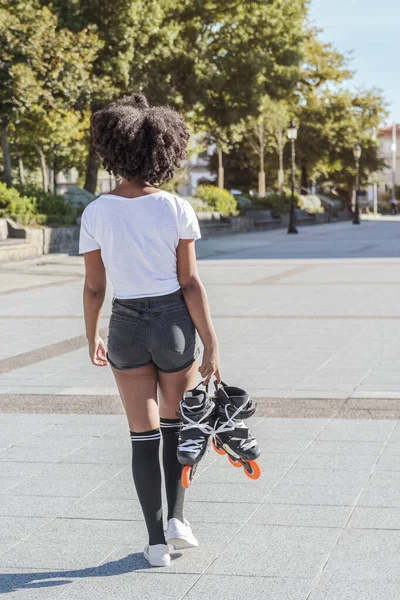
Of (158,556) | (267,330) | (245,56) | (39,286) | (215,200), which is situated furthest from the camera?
(215,200)

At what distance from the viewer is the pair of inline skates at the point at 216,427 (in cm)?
393

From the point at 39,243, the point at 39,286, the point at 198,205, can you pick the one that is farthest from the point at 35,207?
the point at 198,205

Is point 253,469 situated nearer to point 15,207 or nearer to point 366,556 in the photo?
point 366,556

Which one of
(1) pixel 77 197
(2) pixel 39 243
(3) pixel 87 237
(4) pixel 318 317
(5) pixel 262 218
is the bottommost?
(5) pixel 262 218

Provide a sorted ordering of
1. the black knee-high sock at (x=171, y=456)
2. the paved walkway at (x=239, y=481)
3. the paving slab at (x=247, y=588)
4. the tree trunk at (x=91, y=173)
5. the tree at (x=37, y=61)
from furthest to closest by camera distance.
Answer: the tree trunk at (x=91, y=173)
the tree at (x=37, y=61)
the black knee-high sock at (x=171, y=456)
the paved walkway at (x=239, y=481)
the paving slab at (x=247, y=588)

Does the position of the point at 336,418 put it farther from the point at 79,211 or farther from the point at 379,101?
the point at 379,101

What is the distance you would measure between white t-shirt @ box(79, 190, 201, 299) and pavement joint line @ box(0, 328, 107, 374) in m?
5.14

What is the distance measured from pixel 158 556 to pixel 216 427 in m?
0.54

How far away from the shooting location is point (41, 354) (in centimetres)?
991

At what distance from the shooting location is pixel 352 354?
952 centimetres

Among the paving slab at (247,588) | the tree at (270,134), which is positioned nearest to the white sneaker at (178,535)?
the paving slab at (247,588)

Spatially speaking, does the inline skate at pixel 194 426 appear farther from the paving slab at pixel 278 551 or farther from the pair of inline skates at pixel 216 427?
the paving slab at pixel 278 551

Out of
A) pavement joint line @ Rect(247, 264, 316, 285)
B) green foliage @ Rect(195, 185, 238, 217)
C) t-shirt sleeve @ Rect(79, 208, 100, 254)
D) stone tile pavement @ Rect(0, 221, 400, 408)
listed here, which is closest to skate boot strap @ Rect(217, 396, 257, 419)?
t-shirt sleeve @ Rect(79, 208, 100, 254)

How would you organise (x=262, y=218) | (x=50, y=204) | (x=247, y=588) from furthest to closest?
(x=262, y=218)
(x=50, y=204)
(x=247, y=588)
